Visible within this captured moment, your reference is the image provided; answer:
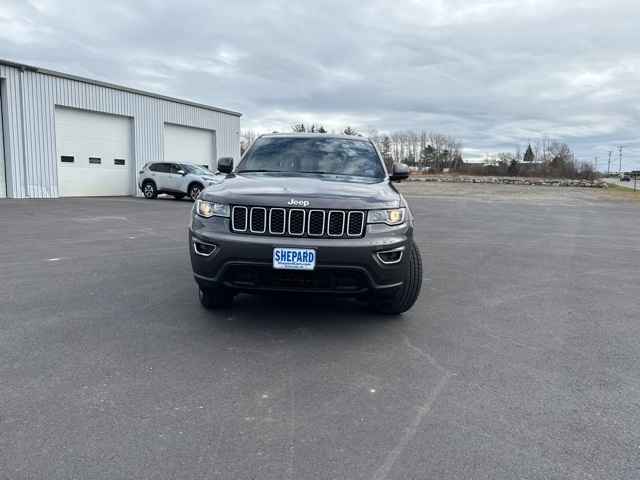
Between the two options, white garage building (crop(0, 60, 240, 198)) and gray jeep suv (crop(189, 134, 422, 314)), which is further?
white garage building (crop(0, 60, 240, 198))

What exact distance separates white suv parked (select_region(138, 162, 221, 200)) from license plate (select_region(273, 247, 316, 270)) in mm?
16215

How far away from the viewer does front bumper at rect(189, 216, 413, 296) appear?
3.53 meters

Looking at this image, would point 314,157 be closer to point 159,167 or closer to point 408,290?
point 408,290

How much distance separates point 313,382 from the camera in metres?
3.11

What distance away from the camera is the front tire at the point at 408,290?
13.0 ft

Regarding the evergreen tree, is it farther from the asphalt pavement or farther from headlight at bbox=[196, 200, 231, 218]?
headlight at bbox=[196, 200, 231, 218]

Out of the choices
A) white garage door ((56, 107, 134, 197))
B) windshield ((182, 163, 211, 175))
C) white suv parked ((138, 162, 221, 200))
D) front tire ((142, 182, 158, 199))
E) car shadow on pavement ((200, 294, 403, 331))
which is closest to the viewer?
car shadow on pavement ((200, 294, 403, 331))

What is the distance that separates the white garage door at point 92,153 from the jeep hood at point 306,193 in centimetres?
1890

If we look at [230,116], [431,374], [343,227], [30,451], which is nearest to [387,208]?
[343,227]

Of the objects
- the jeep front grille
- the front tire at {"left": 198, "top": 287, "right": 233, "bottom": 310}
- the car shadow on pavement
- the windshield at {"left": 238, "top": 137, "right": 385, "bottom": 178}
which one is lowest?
the car shadow on pavement

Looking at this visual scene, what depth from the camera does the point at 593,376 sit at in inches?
130

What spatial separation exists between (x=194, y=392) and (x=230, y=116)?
89.3ft

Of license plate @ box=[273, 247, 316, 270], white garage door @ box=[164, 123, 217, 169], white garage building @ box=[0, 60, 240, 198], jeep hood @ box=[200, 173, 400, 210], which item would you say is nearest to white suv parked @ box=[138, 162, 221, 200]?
white garage building @ box=[0, 60, 240, 198]

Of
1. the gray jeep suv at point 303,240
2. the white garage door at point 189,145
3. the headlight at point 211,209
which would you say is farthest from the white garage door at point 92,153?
the gray jeep suv at point 303,240
